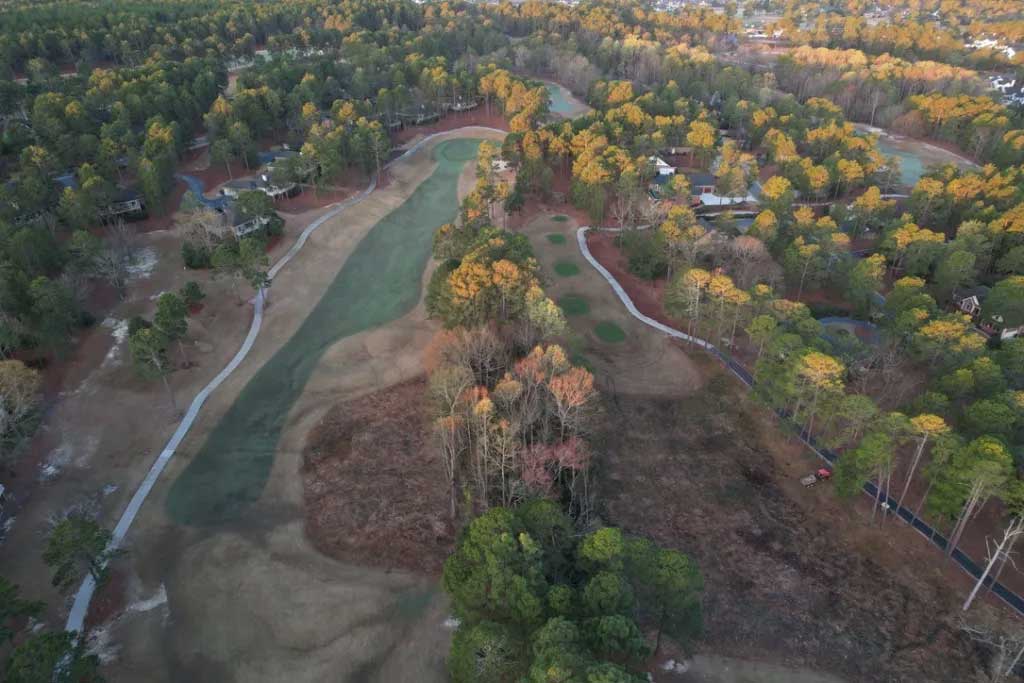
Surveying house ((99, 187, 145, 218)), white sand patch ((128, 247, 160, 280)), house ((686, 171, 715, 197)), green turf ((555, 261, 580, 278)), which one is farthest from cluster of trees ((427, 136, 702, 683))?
house ((99, 187, 145, 218))

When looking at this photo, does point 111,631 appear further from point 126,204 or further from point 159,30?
point 159,30

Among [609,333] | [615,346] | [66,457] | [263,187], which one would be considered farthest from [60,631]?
[263,187]

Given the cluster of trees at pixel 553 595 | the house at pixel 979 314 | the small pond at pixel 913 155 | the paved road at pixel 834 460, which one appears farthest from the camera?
the small pond at pixel 913 155

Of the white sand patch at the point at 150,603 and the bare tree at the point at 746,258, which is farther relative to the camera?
the bare tree at the point at 746,258

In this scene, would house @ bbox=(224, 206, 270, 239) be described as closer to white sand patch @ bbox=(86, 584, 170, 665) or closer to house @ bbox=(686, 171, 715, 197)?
white sand patch @ bbox=(86, 584, 170, 665)

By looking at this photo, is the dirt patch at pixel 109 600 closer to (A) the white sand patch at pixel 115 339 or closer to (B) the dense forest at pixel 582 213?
(B) the dense forest at pixel 582 213

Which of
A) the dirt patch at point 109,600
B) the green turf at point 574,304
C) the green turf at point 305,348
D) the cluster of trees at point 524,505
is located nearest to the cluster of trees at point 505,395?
the cluster of trees at point 524,505
